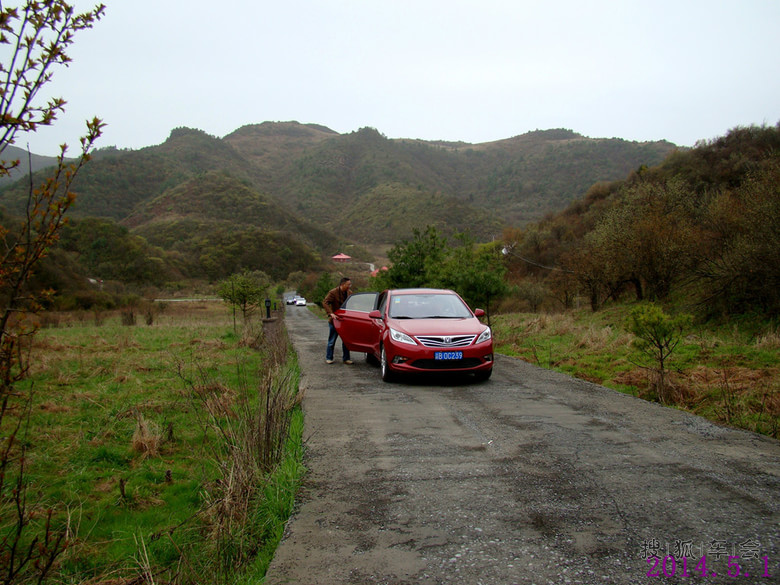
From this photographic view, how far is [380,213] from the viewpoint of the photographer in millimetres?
129750

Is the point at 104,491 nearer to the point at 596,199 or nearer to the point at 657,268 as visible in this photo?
the point at 657,268

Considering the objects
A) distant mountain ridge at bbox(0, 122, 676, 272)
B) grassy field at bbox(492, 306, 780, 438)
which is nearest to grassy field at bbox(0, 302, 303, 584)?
grassy field at bbox(492, 306, 780, 438)

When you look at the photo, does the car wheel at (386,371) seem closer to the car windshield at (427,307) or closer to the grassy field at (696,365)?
the car windshield at (427,307)

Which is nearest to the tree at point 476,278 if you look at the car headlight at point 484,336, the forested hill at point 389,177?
the car headlight at point 484,336

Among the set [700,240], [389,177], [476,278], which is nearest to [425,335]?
[476,278]

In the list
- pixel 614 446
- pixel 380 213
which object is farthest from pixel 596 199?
pixel 380 213

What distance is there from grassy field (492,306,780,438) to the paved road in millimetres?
891

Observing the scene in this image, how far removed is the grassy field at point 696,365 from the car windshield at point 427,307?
2878 mm

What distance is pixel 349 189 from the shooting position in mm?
156625

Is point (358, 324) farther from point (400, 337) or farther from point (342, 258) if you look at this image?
point (342, 258)

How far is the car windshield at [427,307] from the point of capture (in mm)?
10383

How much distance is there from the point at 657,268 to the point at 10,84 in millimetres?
27231

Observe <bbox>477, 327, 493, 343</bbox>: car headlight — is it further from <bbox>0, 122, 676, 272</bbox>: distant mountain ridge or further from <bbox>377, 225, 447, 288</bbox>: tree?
<bbox>0, 122, 676, 272</bbox>: distant mountain ridge

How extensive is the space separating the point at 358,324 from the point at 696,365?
7.23 m
